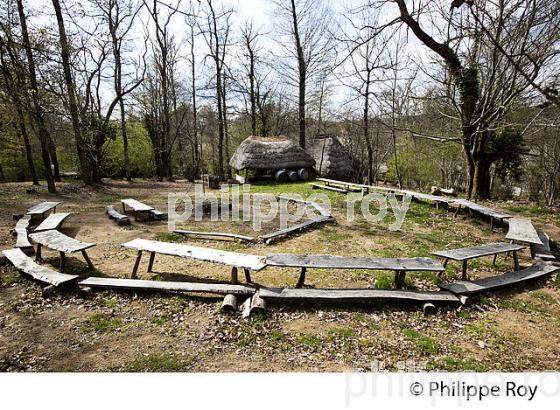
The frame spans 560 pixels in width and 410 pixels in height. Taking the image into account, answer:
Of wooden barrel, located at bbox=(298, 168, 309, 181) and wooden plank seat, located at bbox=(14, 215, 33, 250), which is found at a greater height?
wooden barrel, located at bbox=(298, 168, 309, 181)

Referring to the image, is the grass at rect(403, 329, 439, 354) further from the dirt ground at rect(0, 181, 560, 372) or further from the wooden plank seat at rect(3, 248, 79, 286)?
the wooden plank seat at rect(3, 248, 79, 286)

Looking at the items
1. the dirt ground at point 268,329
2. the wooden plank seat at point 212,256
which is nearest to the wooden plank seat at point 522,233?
the dirt ground at point 268,329

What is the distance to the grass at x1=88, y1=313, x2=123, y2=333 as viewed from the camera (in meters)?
3.65

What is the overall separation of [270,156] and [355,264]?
13.0 meters

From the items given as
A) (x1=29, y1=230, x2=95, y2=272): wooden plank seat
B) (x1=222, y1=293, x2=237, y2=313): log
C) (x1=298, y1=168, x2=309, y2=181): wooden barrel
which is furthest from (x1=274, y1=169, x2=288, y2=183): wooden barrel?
(x1=222, y1=293, x2=237, y2=313): log

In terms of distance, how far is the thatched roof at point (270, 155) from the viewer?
16672mm

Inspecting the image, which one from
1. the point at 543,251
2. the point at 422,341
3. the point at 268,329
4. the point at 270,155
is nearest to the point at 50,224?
the point at 268,329

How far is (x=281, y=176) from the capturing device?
55.1ft

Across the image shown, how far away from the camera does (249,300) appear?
4.11m

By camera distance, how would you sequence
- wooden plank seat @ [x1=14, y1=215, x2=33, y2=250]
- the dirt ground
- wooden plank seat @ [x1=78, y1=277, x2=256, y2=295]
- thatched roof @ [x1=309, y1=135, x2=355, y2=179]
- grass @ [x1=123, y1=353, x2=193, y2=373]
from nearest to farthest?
grass @ [x1=123, y1=353, x2=193, y2=373]
the dirt ground
wooden plank seat @ [x1=78, y1=277, x2=256, y2=295]
wooden plank seat @ [x1=14, y1=215, x2=33, y2=250]
thatched roof @ [x1=309, y1=135, x2=355, y2=179]

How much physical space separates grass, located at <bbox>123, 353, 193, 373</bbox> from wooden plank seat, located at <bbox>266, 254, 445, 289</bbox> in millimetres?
1724

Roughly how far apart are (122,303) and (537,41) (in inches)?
381

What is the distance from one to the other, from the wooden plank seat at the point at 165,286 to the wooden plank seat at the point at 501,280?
3.05 m

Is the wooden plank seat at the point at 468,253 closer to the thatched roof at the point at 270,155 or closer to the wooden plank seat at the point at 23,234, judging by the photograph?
the wooden plank seat at the point at 23,234
